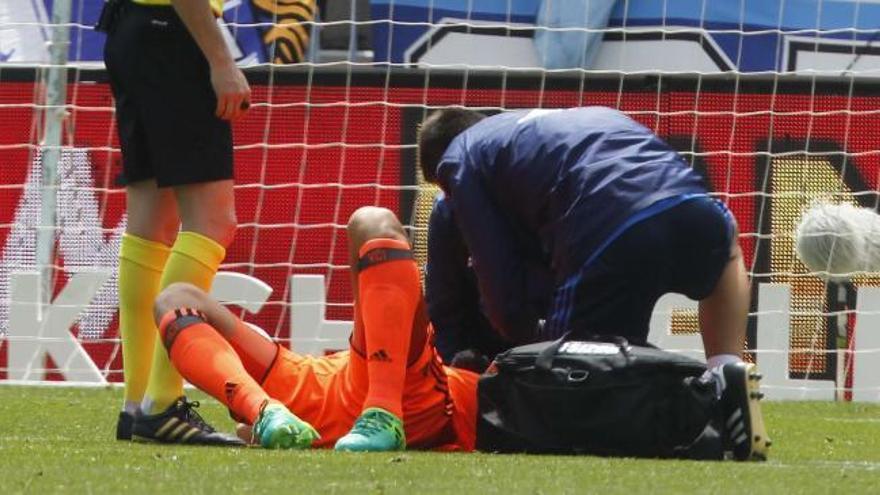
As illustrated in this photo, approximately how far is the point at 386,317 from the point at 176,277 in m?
0.53

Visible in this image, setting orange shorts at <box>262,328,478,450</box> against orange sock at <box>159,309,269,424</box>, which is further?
orange shorts at <box>262,328,478,450</box>

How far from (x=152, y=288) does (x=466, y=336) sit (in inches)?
29.1

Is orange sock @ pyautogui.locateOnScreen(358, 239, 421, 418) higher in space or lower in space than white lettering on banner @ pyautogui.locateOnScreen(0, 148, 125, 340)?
higher

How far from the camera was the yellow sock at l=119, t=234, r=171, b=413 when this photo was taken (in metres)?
4.60

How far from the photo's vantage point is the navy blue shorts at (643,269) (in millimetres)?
4156

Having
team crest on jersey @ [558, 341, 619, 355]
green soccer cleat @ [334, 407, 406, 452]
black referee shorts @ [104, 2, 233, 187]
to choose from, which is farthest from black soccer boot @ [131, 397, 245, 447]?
team crest on jersey @ [558, 341, 619, 355]

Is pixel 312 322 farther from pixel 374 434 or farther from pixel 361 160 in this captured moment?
pixel 374 434

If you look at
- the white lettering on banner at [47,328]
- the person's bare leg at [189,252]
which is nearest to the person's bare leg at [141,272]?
the person's bare leg at [189,252]

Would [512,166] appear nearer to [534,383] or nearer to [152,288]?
[534,383]

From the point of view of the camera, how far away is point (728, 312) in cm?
431

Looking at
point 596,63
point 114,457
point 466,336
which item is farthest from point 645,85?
point 114,457

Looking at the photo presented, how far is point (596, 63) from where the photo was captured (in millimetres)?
9555

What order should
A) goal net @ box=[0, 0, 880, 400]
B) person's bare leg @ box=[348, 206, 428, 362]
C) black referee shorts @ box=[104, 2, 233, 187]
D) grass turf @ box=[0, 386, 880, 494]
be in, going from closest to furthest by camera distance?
grass turf @ box=[0, 386, 880, 494] < person's bare leg @ box=[348, 206, 428, 362] < black referee shorts @ box=[104, 2, 233, 187] < goal net @ box=[0, 0, 880, 400]

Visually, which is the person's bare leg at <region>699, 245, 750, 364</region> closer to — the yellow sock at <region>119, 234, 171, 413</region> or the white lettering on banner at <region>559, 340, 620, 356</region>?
the white lettering on banner at <region>559, 340, 620, 356</region>
